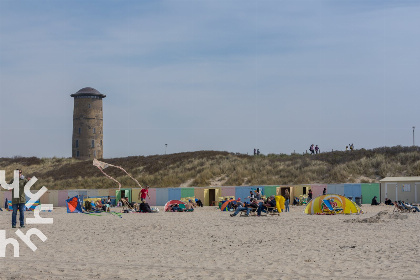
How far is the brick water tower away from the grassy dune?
9081mm

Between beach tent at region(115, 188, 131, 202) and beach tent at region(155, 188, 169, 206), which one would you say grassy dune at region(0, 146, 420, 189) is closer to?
beach tent at region(155, 188, 169, 206)

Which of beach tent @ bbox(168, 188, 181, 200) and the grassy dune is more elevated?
the grassy dune

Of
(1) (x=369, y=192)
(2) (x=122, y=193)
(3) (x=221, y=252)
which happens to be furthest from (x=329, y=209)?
(2) (x=122, y=193)

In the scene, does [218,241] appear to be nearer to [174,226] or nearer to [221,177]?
[174,226]

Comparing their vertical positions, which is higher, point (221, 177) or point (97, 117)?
point (97, 117)

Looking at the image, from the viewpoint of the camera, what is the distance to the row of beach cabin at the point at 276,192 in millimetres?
35072

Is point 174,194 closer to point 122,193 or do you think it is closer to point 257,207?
point 122,193

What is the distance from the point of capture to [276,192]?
36.2 m

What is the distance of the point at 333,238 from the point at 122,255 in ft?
16.9

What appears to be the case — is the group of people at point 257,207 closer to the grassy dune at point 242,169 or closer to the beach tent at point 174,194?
the beach tent at point 174,194

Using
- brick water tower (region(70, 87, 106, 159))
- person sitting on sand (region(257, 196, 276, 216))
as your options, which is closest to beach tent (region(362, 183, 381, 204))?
person sitting on sand (region(257, 196, 276, 216))

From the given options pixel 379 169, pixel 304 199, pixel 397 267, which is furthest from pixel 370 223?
pixel 379 169

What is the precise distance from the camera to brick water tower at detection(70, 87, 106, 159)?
74.6 meters

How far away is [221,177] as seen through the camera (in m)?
50.7
